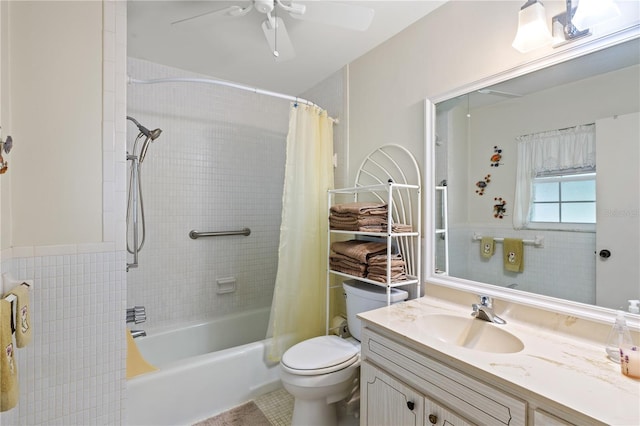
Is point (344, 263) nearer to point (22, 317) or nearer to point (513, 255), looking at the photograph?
point (513, 255)

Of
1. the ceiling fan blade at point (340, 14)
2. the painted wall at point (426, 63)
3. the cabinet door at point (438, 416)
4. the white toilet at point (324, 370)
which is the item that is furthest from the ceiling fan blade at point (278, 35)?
the cabinet door at point (438, 416)

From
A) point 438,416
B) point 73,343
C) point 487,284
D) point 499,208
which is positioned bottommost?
point 438,416

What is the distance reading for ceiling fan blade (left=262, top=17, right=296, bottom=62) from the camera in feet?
5.11

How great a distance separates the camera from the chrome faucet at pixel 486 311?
127cm

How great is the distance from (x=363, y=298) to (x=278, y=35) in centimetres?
165

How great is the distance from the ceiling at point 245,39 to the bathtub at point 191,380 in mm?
1949

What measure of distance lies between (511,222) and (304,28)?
1.60 metres

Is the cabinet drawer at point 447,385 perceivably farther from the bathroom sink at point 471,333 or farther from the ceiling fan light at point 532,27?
the ceiling fan light at point 532,27

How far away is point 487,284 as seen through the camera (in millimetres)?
1412

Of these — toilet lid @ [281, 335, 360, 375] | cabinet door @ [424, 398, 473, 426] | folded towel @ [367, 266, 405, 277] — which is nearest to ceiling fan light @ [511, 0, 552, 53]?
folded towel @ [367, 266, 405, 277]

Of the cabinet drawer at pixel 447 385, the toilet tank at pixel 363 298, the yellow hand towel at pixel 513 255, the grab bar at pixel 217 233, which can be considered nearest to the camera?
the cabinet drawer at pixel 447 385

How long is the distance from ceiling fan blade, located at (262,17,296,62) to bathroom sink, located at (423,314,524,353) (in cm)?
161

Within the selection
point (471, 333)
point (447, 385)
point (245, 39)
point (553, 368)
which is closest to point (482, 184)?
point (471, 333)

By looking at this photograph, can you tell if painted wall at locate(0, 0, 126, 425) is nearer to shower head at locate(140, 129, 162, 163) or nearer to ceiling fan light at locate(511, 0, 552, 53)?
shower head at locate(140, 129, 162, 163)
